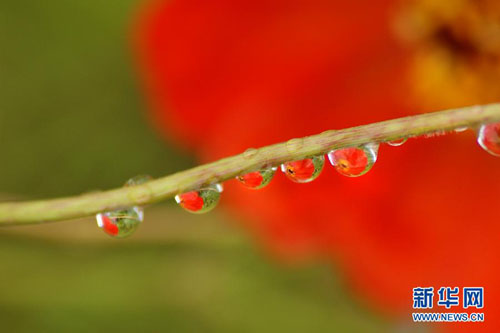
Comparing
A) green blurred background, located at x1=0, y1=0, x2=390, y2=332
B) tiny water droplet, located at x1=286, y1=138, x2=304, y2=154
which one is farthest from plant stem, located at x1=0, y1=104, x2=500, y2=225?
green blurred background, located at x1=0, y1=0, x2=390, y2=332

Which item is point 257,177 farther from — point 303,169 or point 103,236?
point 103,236

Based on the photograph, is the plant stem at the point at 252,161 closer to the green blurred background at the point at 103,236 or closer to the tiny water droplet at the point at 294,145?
the tiny water droplet at the point at 294,145

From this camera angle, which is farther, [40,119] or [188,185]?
[40,119]

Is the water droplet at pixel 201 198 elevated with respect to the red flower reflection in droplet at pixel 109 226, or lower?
elevated

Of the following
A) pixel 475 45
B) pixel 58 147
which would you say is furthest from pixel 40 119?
pixel 475 45

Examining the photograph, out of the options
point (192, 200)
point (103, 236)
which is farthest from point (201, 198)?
point (103, 236)

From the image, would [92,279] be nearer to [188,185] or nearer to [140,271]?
[140,271]

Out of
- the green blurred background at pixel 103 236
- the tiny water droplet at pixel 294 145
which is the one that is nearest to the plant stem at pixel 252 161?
the tiny water droplet at pixel 294 145
